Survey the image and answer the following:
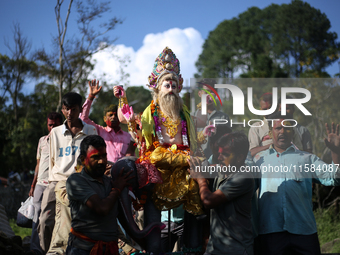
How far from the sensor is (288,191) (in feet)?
12.6

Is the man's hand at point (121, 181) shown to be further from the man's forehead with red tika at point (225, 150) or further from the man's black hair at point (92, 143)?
the man's forehead with red tika at point (225, 150)

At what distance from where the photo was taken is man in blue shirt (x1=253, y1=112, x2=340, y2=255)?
12.3 feet

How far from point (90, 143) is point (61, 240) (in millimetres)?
1545

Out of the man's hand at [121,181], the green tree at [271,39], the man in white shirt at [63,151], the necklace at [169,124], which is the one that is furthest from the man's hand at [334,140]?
the green tree at [271,39]

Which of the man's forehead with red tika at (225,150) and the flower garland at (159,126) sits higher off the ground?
the flower garland at (159,126)

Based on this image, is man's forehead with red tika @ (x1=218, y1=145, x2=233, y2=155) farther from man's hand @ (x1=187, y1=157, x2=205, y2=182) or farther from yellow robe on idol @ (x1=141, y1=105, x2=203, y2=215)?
yellow robe on idol @ (x1=141, y1=105, x2=203, y2=215)

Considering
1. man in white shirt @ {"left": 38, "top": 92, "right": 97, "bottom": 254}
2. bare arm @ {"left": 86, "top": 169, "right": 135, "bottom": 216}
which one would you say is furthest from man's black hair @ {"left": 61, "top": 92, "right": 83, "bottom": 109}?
bare arm @ {"left": 86, "top": 169, "right": 135, "bottom": 216}

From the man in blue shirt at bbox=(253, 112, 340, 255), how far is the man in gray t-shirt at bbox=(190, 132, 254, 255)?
371mm

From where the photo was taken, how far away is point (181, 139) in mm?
4332

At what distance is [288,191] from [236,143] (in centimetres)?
75

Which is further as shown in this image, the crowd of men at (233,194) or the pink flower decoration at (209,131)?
the pink flower decoration at (209,131)

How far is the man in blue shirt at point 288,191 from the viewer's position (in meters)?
3.74

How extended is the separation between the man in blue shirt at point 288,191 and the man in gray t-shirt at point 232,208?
14.6 inches

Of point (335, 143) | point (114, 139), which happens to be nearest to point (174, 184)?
point (335, 143)
